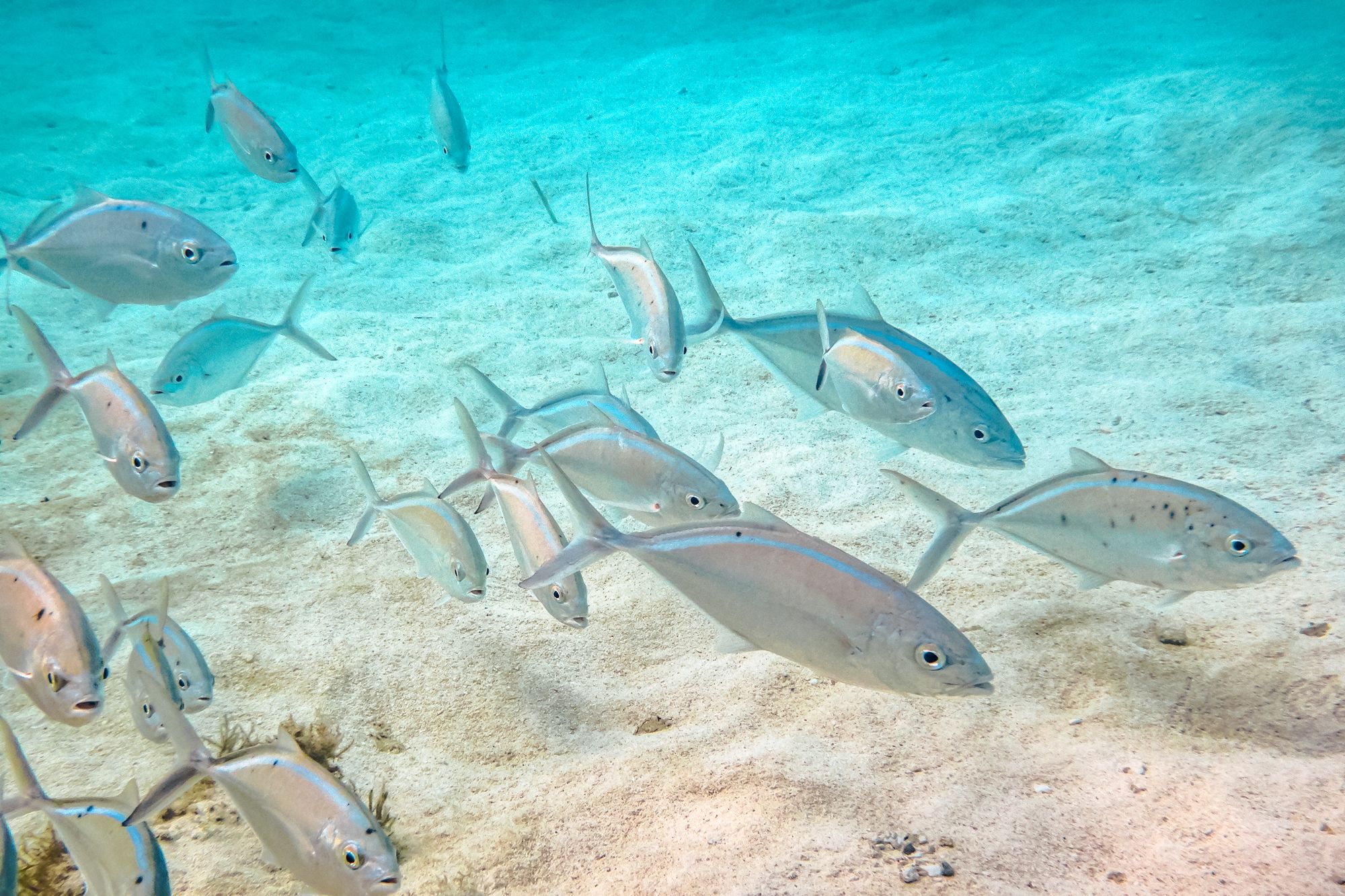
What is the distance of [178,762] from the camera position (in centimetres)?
169

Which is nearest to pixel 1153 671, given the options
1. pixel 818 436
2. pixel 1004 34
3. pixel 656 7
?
pixel 818 436

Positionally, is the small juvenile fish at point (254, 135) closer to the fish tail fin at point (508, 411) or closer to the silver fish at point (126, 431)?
the silver fish at point (126, 431)

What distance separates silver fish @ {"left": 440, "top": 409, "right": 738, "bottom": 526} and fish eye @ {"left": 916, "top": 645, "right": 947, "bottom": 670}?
87cm

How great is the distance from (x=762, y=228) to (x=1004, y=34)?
10.2m

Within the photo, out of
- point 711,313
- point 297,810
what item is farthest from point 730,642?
point 711,313

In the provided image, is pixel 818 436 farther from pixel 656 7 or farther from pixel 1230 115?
pixel 656 7

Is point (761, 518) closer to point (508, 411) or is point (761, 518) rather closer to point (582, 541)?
point (582, 541)

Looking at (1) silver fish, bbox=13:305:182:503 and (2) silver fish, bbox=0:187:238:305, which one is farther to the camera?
(2) silver fish, bbox=0:187:238:305

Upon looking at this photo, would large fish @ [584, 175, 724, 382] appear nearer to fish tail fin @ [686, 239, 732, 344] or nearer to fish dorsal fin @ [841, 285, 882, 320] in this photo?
fish tail fin @ [686, 239, 732, 344]

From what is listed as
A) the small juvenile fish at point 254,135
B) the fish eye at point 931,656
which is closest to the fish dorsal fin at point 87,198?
the small juvenile fish at point 254,135

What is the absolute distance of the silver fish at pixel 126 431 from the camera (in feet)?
8.19

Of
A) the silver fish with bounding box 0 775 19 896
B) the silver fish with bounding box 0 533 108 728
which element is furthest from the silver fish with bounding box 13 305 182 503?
the silver fish with bounding box 0 775 19 896

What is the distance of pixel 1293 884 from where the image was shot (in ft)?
5.26

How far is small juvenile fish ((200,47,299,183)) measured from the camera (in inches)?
171
